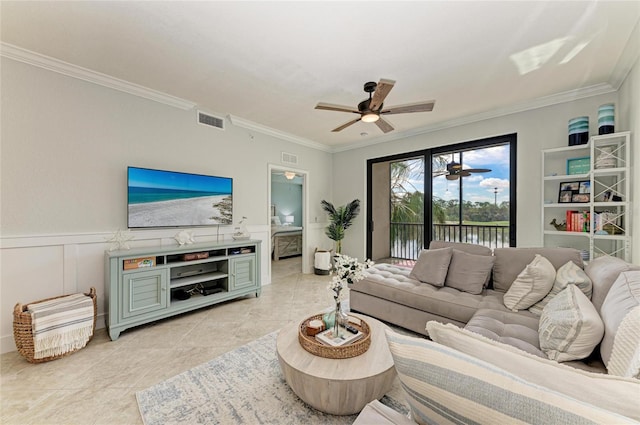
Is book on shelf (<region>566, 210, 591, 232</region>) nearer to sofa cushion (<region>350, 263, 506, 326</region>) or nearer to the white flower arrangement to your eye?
sofa cushion (<region>350, 263, 506, 326</region>)

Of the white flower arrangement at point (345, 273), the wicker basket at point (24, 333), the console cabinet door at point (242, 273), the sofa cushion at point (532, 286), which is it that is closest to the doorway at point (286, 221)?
the console cabinet door at point (242, 273)

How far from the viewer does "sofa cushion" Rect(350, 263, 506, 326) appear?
2.27m

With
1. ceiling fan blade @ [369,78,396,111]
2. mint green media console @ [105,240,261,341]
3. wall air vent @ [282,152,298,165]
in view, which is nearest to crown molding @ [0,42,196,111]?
wall air vent @ [282,152,298,165]

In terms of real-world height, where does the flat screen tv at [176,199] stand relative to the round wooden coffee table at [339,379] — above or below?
above

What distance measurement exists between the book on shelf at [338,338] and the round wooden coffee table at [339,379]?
0.11 m

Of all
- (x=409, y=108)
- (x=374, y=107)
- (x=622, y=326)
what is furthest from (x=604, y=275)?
(x=374, y=107)

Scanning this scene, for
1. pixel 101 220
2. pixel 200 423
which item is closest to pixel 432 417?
pixel 200 423

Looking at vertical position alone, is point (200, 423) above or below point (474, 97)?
below

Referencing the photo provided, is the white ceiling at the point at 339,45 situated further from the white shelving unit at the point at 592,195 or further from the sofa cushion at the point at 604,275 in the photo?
the sofa cushion at the point at 604,275

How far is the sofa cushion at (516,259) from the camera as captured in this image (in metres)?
2.30

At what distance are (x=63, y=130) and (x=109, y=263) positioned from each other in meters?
1.48

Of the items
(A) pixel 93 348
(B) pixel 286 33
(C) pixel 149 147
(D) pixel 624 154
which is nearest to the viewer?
(B) pixel 286 33

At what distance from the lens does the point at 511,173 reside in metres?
3.62

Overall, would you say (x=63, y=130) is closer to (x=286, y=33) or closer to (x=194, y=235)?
(x=194, y=235)
